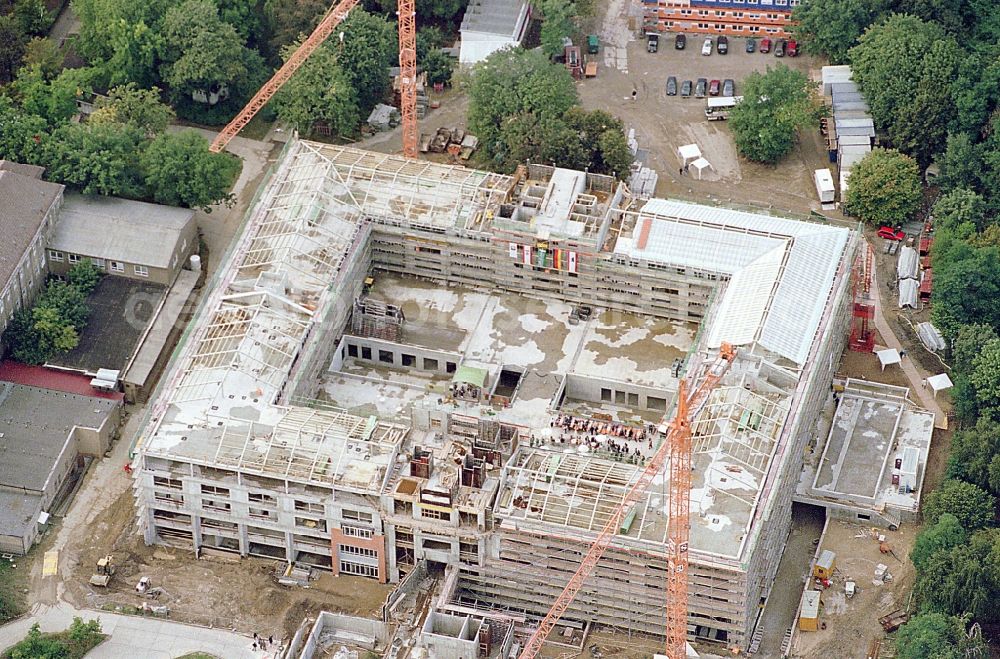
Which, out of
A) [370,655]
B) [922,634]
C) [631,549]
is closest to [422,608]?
[370,655]

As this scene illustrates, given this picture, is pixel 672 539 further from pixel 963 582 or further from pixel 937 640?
pixel 963 582

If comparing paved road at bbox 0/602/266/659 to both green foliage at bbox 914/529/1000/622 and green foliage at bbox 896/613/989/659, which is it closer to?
green foliage at bbox 896/613/989/659

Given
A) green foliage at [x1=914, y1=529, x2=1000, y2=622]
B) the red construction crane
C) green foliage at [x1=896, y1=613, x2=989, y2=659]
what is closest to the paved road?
the red construction crane

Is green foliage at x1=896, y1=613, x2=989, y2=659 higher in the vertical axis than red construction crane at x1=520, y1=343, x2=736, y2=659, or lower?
lower

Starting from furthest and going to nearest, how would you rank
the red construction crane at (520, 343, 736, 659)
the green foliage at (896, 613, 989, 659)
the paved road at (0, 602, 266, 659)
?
the paved road at (0, 602, 266, 659), the green foliage at (896, 613, 989, 659), the red construction crane at (520, 343, 736, 659)

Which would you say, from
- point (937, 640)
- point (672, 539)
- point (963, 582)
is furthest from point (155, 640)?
point (963, 582)

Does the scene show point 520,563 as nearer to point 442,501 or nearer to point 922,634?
point 442,501
